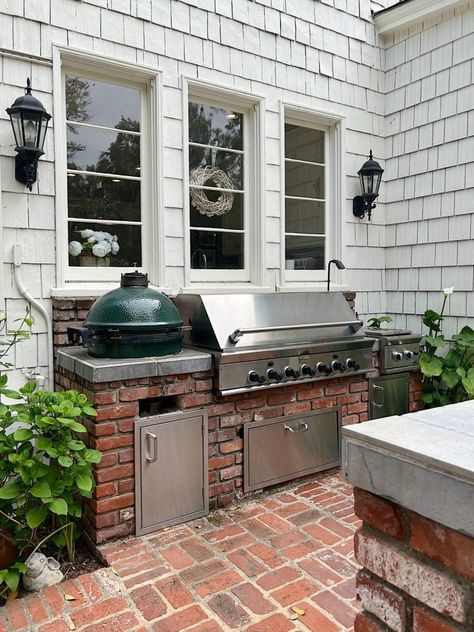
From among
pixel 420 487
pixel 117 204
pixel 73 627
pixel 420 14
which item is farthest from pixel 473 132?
pixel 73 627

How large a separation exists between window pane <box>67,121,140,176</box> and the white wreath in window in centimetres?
49

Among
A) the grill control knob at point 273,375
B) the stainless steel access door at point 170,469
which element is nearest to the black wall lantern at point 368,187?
the grill control knob at point 273,375

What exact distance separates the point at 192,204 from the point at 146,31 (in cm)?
125

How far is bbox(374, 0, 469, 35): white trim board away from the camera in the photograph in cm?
425

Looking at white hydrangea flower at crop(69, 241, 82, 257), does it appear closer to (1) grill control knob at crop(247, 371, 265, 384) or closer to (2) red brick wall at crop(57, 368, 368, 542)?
(2) red brick wall at crop(57, 368, 368, 542)

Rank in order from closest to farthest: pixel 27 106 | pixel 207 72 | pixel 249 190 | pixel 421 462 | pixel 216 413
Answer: pixel 421 462 < pixel 27 106 < pixel 216 413 < pixel 207 72 < pixel 249 190

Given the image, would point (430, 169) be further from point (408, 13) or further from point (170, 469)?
point (170, 469)

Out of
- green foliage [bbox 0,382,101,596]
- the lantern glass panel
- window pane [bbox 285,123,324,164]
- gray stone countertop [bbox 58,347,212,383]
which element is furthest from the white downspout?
window pane [bbox 285,123,324,164]

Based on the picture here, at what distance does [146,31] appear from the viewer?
3.50m

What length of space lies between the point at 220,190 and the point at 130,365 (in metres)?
1.95

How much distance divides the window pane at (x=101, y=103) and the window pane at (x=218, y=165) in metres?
0.51

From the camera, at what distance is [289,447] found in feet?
10.7

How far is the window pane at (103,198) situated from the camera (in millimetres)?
3387

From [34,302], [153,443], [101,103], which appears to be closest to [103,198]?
[101,103]
